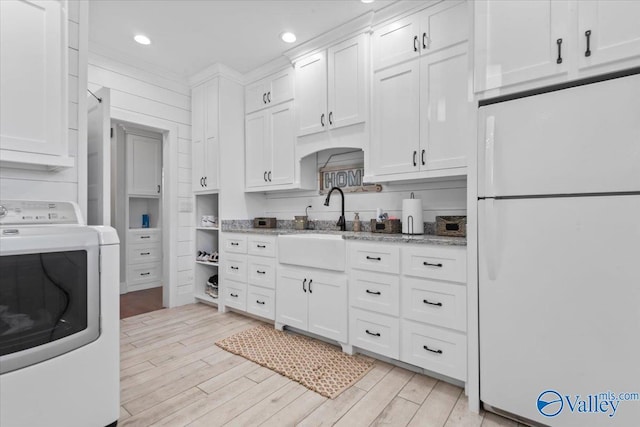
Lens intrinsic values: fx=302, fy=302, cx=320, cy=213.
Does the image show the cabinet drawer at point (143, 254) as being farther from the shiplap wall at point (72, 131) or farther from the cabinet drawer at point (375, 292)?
the cabinet drawer at point (375, 292)

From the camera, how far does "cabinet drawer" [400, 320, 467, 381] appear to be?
6.03 feet

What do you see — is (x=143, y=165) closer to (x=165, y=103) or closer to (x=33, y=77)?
(x=165, y=103)

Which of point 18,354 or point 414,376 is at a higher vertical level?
point 18,354

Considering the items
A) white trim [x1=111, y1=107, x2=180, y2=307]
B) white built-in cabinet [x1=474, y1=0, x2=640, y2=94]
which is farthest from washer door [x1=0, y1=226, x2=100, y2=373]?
white trim [x1=111, y1=107, x2=180, y2=307]

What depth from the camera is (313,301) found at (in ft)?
8.42

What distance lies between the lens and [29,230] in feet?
3.99

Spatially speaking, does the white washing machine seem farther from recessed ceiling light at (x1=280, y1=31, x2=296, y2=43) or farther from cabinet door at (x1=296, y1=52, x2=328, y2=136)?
recessed ceiling light at (x1=280, y1=31, x2=296, y2=43)

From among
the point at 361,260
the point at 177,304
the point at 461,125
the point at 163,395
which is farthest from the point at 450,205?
the point at 177,304

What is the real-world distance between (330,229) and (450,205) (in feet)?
4.03

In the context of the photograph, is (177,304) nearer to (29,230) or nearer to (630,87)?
(29,230)

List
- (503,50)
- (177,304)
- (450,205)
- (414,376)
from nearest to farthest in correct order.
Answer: (503,50) → (414,376) → (450,205) → (177,304)

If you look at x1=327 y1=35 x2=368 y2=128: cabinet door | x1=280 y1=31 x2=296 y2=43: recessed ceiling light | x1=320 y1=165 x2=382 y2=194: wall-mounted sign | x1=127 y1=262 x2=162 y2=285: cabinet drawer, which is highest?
x1=280 y1=31 x2=296 y2=43: recessed ceiling light

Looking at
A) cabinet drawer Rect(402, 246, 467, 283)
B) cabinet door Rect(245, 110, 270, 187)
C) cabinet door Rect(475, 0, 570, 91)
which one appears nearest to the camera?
cabinet door Rect(475, 0, 570, 91)

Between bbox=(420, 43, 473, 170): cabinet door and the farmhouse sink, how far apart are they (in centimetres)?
91
